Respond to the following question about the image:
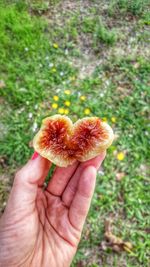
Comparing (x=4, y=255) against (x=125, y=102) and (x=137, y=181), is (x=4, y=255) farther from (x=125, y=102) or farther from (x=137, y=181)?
(x=125, y=102)

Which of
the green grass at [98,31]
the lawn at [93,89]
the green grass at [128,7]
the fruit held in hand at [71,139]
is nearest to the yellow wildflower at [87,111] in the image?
the lawn at [93,89]

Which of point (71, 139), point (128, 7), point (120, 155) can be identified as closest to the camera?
point (71, 139)

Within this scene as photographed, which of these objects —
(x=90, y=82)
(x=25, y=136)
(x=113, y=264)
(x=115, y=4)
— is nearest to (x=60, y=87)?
(x=90, y=82)

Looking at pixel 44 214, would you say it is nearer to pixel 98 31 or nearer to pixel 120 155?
pixel 120 155

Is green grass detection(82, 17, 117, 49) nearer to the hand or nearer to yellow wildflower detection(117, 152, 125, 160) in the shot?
yellow wildflower detection(117, 152, 125, 160)

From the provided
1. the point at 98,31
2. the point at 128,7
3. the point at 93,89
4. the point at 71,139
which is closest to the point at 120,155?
the point at 93,89

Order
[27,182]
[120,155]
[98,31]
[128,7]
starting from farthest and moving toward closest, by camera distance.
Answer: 1. [128,7]
2. [98,31]
3. [120,155]
4. [27,182]
